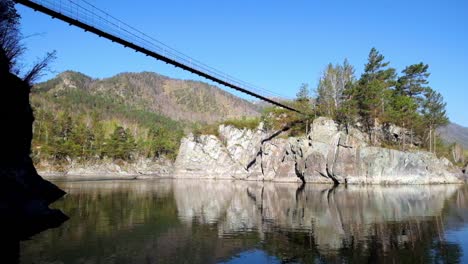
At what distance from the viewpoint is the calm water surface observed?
17844mm

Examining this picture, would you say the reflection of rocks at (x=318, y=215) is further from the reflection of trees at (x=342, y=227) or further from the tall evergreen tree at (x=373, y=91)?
the tall evergreen tree at (x=373, y=91)

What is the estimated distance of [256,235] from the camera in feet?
76.2

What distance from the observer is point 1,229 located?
22406mm

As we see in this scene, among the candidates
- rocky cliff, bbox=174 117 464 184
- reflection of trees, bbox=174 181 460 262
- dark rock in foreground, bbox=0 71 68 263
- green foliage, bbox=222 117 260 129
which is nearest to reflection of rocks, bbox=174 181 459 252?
reflection of trees, bbox=174 181 460 262

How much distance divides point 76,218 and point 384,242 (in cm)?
2134

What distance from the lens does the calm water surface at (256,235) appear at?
17844mm

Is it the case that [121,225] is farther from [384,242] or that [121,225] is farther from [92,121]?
[92,121]

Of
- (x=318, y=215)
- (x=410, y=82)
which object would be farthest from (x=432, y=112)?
(x=318, y=215)

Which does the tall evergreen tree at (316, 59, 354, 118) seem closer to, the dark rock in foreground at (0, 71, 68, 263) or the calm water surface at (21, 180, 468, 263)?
the calm water surface at (21, 180, 468, 263)

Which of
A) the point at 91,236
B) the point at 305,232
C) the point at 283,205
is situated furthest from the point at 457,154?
the point at 91,236

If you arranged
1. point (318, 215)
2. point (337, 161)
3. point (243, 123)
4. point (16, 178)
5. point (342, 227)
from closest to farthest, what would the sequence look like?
point (16, 178)
point (342, 227)
point (318, 215)
point (337, 161)
point (243, 123)

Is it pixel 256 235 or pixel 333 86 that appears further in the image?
pixel 333 86

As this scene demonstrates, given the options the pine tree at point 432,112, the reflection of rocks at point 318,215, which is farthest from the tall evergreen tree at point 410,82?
the reflection of rocks at point 318,215

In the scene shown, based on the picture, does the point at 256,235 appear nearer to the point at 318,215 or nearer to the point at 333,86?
the point at 318,215
